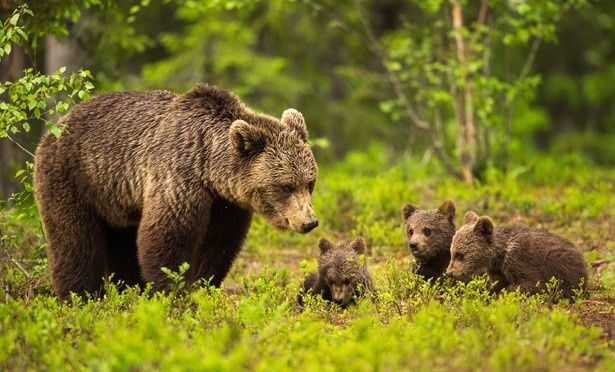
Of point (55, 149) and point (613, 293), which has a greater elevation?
point (55, 149)

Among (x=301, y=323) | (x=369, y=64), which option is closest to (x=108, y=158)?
(x=301, y=323)

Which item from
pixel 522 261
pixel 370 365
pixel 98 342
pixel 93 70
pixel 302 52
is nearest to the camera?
pixel 370 365

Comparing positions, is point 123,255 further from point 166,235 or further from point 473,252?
point 473,252

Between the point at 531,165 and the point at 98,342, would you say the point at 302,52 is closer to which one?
the point at 531,165

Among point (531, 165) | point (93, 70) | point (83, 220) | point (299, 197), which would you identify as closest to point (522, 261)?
point (299, 197)

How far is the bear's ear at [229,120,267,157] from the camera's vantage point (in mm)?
8141

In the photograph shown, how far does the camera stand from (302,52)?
26203mm

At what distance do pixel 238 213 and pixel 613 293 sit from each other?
336 cm

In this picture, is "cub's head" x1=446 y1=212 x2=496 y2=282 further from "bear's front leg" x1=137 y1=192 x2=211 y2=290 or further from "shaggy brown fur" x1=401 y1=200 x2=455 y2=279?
"bear's front leg" x1=137 y1=192 x2=211 y2=290

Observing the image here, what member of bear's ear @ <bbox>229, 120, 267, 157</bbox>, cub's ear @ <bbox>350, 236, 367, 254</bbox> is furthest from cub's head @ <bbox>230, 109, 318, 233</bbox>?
cub's ear @ <bbox>350, 236, 367, 254</bbox>

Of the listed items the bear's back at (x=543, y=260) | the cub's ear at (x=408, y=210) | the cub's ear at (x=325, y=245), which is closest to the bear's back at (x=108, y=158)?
the cub's ear at (x=325, y=245)

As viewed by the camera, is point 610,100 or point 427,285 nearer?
point 427,285

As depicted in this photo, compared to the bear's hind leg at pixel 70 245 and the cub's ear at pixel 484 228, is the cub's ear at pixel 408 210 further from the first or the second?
the bear's hind leg at pixel 70 245

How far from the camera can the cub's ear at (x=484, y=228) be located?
27.6 feet
